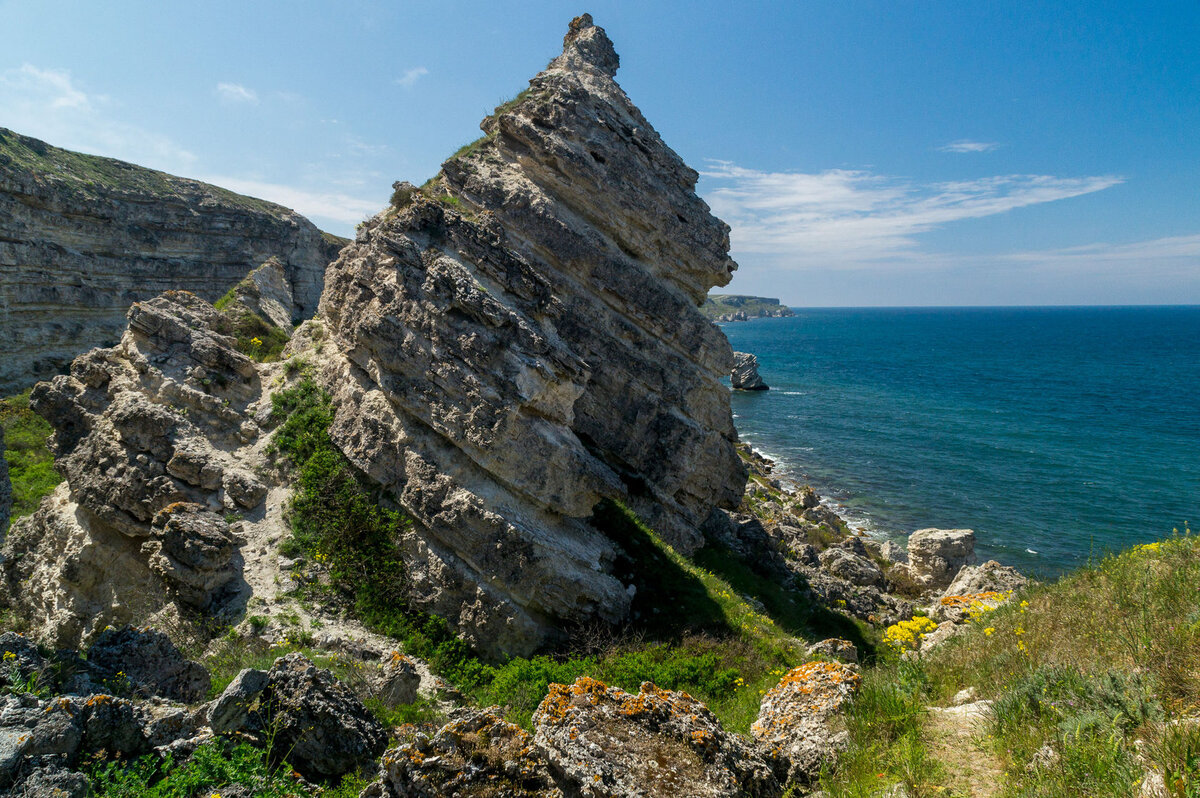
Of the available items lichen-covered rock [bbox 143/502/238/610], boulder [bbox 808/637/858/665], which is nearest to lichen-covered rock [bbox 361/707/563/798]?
boulder [bbox 808/637/858/665]

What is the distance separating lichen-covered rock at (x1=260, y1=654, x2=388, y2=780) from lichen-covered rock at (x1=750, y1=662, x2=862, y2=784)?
577 cm

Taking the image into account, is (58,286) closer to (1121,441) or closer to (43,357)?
(43,357)

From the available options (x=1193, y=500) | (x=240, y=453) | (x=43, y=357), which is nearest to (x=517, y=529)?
(x=240, y=453)

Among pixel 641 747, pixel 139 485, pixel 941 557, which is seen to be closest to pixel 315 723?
pixel 641 747

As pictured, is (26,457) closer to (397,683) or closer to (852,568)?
(397,683)

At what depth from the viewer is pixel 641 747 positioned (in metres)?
6.81

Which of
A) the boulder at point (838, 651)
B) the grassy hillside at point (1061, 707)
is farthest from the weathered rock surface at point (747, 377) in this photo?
the grassy hillside at point (1061, 707)

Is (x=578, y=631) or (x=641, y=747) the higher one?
(x=641, y=747)

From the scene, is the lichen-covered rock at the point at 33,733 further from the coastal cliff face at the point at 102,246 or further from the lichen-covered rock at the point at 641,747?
the coastal cliff face at the point at 102,246

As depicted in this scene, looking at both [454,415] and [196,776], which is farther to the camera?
[454,415]

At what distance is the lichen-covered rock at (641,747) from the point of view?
20.6 ft

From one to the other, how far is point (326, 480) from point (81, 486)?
687cm

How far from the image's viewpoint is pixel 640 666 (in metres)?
13.3

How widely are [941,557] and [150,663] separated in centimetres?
3336
